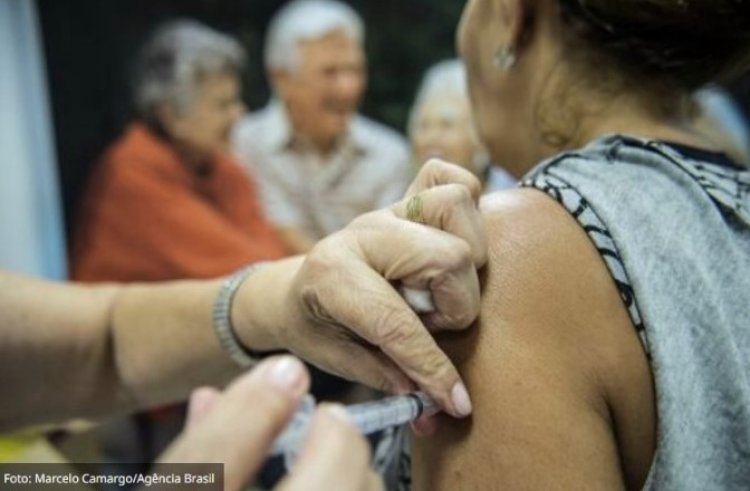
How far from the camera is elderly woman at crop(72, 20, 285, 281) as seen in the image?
2982 millimetres

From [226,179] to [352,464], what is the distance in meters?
2.85

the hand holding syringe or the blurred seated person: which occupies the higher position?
the hand holding syringe

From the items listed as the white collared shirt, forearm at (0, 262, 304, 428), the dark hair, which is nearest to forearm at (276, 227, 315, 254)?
the white collared shirt

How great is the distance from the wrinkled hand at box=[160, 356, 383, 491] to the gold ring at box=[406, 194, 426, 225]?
0.26 metres

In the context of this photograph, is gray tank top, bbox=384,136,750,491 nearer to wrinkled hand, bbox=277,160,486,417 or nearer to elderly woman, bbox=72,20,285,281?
wrinkled hand, bbox=277,160,486,417

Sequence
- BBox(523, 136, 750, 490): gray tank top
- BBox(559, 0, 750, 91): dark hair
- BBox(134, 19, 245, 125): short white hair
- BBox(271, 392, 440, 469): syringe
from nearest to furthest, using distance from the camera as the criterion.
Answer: BBox(271, 392, 440, 469): syringe, BBox(523, 136, 750, 490): gray tank top, BBox(559, 0, 750, 91): dark hair, BBox(134, 19, 245, 125): short white hair

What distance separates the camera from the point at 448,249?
2.36ft

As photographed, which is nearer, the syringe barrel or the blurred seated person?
the syringe barrel

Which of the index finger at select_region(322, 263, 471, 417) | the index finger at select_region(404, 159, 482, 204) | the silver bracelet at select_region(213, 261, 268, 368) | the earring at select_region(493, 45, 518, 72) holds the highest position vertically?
the earring at select_region(493, 45, 518, 72)

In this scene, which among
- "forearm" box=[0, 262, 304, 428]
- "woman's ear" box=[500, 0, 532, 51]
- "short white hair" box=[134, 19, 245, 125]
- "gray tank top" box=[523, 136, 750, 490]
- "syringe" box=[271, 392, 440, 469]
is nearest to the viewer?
"syringe" box=[271, 392, 440, 469]

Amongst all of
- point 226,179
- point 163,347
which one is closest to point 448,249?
point 163,347

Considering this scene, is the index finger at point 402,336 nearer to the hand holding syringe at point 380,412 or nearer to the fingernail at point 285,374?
the hand holding syringe at point 380,412

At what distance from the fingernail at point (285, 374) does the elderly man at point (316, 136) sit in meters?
2.81

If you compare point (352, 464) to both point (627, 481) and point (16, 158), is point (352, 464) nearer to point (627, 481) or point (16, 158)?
point (627, 481)
